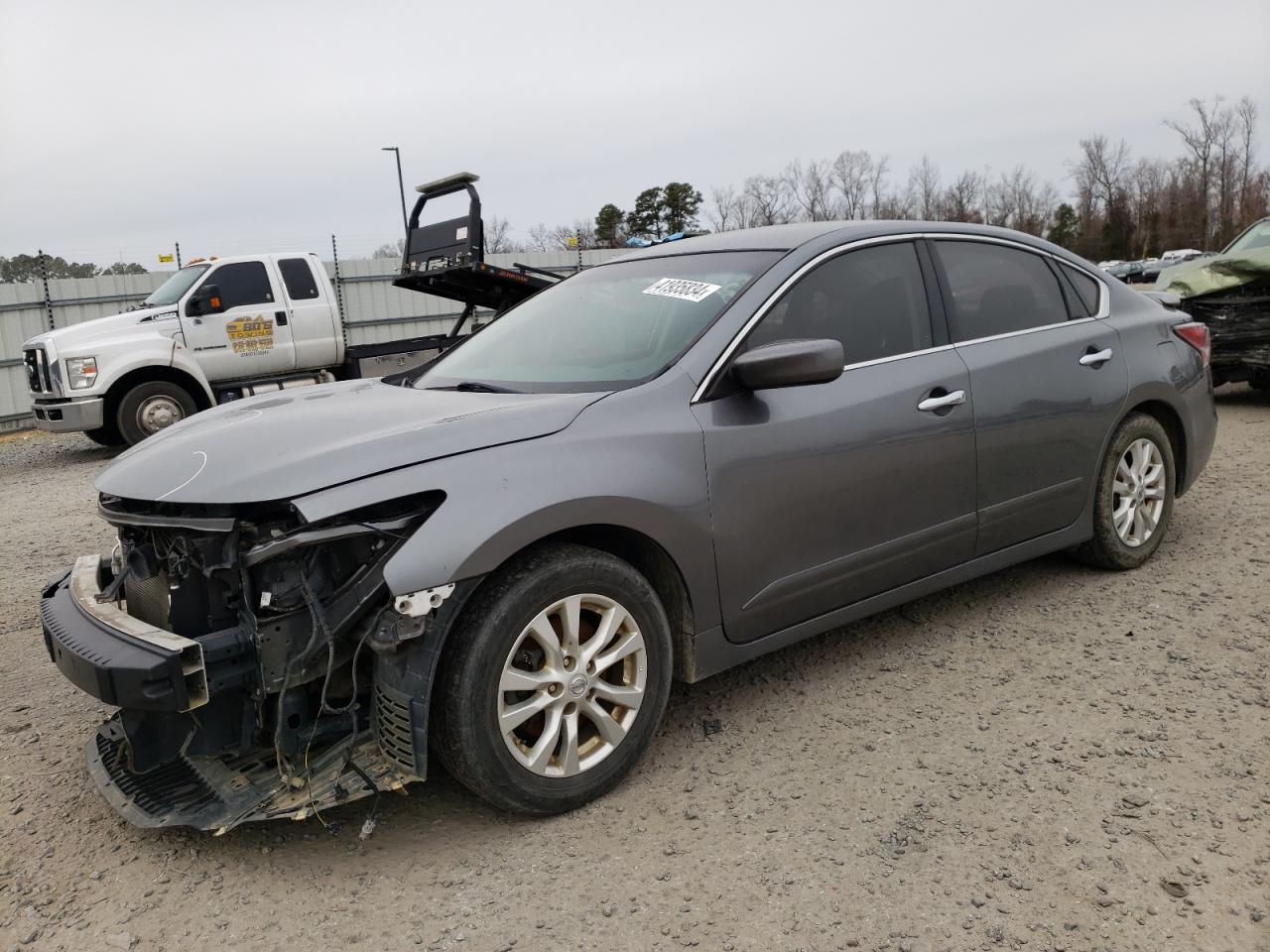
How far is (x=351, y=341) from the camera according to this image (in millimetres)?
18547

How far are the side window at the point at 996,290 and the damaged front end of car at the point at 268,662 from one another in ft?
7.78

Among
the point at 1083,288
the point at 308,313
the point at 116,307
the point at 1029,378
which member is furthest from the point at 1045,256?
the point at 116,307

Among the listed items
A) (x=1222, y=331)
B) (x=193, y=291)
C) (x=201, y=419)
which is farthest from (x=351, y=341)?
(x=201, y=419)

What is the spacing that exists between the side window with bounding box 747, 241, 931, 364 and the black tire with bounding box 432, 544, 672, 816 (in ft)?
3.26

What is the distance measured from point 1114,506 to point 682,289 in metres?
2.36

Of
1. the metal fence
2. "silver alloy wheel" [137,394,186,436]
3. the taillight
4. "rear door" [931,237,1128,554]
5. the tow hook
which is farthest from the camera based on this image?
the metal fence

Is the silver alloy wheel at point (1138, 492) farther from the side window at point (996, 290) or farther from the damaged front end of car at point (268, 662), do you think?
the damaged front end of car at point (268, 662)

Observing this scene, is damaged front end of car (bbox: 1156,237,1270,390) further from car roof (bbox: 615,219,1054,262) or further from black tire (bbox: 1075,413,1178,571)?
car roof (bbox: 615,219,1054,262)

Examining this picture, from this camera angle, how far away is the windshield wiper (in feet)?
11.1

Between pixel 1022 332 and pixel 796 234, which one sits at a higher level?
pixel 796 234

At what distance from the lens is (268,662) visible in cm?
259

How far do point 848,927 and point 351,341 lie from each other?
17596 millimetres

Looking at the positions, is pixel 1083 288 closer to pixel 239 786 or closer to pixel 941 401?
pixel 941 401

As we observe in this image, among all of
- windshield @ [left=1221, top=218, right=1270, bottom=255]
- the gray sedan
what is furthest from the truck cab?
windshield @ [left=1221, top=218, right=1270, bottom=255]
